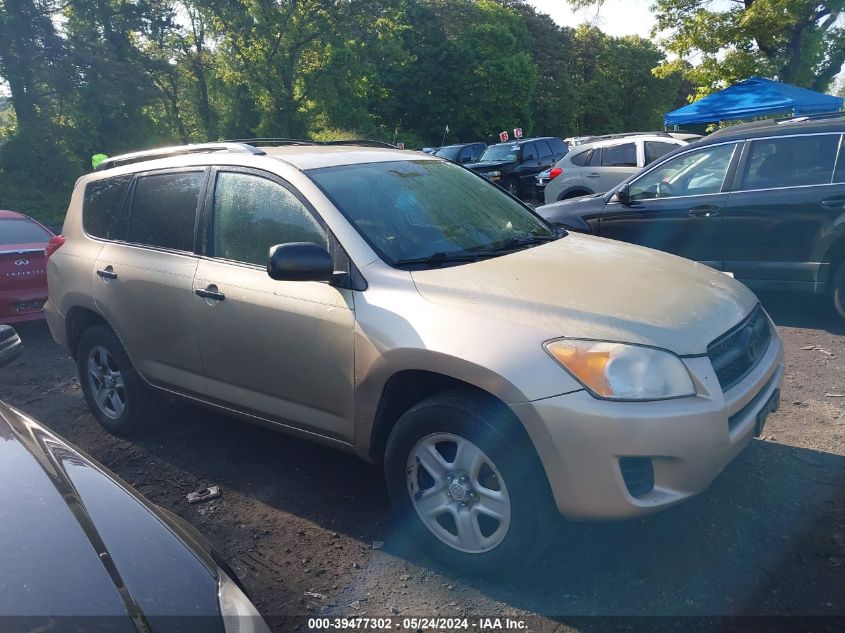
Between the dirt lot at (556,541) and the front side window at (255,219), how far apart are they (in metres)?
1.28

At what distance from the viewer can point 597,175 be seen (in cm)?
1243

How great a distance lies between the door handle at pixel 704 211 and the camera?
665 cm

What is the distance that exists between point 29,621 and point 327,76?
29.0 metres

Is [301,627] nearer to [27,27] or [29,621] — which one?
[29,621]

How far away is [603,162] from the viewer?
12.7 m

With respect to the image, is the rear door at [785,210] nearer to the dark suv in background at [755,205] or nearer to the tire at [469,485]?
the dark suv in background at [755,205]

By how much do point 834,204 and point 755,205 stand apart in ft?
2.02

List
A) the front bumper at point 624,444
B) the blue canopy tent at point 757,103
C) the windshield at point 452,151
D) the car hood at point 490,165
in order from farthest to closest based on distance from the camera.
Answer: the windshield at point 452,151
the car hood at point 490,165
the blue canopy tent at point 757,103
the front bumper at point 624,444

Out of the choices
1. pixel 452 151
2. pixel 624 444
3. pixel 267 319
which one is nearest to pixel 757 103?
pixel 452 151

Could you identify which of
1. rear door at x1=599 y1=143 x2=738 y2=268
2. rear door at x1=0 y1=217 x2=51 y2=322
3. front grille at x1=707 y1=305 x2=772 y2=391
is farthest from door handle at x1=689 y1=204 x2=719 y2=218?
rear door at x1=0 y1=217 x2=51 y2=322

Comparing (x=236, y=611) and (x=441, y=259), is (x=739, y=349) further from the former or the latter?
(x=236, y=611)

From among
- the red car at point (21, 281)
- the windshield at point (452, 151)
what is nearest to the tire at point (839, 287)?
the red car at point (21, 281)

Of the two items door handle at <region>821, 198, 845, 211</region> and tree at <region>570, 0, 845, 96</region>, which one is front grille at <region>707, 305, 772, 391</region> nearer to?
door handle at <region>821, 198, 845, 211</region>

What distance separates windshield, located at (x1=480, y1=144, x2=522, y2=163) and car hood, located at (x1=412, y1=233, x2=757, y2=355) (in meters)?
16.2
